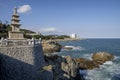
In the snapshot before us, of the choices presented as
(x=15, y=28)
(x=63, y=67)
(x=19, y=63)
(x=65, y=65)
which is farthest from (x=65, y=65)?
(x=19, y=63)

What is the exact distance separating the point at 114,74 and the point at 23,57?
22557 millimetres

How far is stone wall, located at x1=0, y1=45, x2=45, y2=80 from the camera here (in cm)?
2162

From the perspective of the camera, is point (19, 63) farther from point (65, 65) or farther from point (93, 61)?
point (93, 61)

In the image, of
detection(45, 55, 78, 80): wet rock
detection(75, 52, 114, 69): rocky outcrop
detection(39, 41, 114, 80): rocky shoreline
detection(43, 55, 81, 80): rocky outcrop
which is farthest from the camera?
detection(75, 52, 114, 69): rocky outcrop

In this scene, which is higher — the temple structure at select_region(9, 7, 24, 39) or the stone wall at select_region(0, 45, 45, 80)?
the temple structure at select_region(9, 7, 24, 39)

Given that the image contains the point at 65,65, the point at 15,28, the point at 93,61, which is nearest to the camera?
the point at 15,28

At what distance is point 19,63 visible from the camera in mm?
22516

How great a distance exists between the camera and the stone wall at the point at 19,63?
851 inches

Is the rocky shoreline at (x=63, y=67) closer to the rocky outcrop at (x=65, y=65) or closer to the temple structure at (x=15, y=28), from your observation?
the rocky outcrop at (x=65, y=65)

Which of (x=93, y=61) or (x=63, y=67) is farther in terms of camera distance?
(x=93, y=61)

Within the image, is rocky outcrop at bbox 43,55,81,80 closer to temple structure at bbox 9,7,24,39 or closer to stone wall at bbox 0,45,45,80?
temple structure at bbox 9,7,24,39

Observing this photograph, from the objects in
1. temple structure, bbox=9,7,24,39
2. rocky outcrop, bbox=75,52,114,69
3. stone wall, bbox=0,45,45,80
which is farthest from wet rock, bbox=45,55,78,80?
rocky outcrop, bbox=75,52,114,69

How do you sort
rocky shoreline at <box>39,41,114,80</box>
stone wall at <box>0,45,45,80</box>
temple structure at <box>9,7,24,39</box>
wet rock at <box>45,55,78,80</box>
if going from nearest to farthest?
stone wall at <box>0,45,45,80</box>, rocky shoreline at <box>39,41,114,80</box>, temple structure at <box>9,7,24,39</box>, wet rock at <box>45,55,78,80</box>

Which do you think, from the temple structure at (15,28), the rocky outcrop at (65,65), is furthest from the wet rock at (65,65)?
the temple structure at (15,28)
